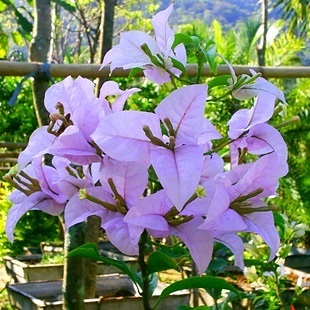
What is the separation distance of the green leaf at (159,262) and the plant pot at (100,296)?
1.58 meters

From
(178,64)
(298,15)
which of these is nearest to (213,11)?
(298,15)

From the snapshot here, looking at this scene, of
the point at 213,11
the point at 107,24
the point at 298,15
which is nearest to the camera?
the point at 107,24

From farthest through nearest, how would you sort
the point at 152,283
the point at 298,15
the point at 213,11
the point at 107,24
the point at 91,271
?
the point at 213,11, the point at 298,15, the point at 91,271, the point at 107,24, the point at 152,283

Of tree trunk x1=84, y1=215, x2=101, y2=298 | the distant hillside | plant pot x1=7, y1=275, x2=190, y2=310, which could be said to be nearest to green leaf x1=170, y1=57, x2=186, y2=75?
tree trunk x1=84, y1=215, x2=101, y2=298

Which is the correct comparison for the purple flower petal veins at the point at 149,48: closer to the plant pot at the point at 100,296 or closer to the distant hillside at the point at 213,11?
the plant pot at the point at 100,296

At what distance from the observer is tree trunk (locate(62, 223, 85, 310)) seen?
130cm

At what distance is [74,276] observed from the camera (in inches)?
52.7

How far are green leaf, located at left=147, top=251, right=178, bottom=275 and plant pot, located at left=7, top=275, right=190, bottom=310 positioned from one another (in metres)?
1.58

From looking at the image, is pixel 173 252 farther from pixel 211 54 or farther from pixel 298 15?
pixel 298 15

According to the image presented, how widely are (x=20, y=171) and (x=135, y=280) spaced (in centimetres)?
17

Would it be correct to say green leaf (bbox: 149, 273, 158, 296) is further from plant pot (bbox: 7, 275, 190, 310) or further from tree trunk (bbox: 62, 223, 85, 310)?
plant pot (bbox: 7, 275, 190, 310)

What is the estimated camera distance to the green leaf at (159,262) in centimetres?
68

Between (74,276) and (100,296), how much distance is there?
1173mm

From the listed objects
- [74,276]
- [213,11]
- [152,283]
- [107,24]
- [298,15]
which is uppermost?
[213,11]
